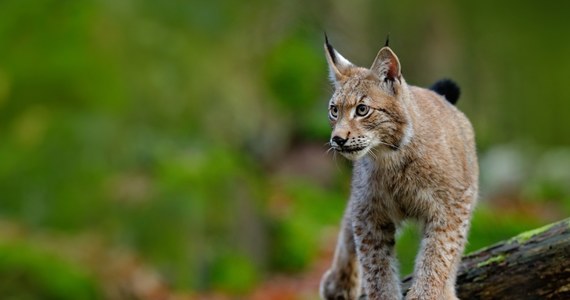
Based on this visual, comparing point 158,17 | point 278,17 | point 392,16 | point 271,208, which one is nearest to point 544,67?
point 392,16

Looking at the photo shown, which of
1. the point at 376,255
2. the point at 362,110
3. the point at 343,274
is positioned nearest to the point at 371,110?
the point at 362,110

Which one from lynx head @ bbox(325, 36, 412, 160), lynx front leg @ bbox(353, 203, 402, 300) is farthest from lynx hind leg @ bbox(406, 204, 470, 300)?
lynx head @ bbox(325, 36, 412, 160)

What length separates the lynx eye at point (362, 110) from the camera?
6969 millimetres

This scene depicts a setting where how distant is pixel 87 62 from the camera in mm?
14805

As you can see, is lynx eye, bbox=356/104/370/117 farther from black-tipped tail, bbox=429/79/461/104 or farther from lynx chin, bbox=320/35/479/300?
black-tipped tail, bbox=429/79/461/104

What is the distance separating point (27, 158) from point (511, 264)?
27.2ft

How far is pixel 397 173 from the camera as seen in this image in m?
7.30

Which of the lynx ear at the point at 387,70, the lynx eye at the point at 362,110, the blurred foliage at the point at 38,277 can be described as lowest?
the lynx eye at the point at 362,110

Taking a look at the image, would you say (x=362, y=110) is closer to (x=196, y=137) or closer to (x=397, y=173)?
(x=397, y=173)

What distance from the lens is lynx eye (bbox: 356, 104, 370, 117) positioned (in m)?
6.97

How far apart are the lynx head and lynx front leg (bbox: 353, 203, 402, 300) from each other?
58cm

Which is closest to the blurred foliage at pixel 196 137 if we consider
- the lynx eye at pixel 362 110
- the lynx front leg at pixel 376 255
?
the lynx front leg at pixel 376 255

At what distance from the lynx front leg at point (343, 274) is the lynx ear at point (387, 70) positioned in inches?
61.3

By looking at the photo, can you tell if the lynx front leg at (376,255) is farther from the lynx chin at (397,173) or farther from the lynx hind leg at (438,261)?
the lynx hind leg at (438,261)
